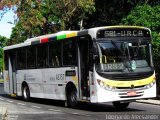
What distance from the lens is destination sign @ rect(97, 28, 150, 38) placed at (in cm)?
1797

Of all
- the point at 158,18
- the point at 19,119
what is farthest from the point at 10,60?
the point at 19,119

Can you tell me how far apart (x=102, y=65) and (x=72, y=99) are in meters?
2.92

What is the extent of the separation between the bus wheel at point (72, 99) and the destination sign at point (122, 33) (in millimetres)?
2847

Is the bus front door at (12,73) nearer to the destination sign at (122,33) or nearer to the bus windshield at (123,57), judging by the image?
the destination sign at (122,33)

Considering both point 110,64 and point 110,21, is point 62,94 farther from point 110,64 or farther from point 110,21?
point 110,21

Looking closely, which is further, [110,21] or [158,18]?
[110,21]

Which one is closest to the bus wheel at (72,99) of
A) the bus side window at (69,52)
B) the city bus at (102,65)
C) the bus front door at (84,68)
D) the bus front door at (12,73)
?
the city bus at (102,65)

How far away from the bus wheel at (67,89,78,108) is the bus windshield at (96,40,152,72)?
2.42 meters

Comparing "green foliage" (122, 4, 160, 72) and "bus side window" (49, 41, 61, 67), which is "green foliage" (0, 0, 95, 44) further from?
"bus side window" (49, 41, 61, 67)

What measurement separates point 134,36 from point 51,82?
516 cm

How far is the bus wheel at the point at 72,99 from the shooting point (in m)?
19.6

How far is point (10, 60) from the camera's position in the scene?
27.5 metres

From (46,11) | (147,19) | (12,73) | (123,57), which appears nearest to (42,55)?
(12,73)

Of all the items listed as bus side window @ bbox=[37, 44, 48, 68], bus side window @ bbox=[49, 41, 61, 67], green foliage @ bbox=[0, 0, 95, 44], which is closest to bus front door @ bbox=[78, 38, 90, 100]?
bus side window @ bbox=[49, 41, 61, 67]
